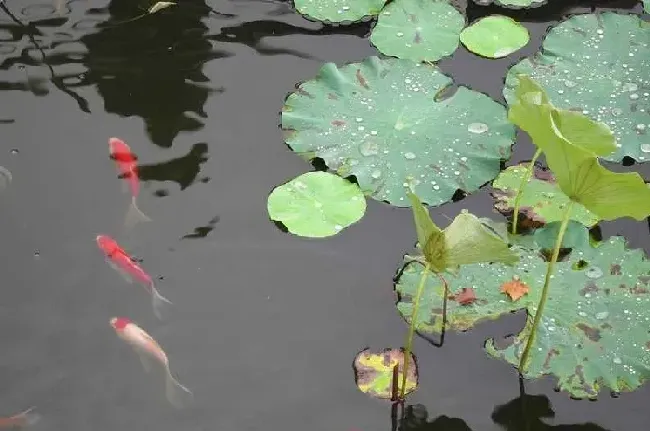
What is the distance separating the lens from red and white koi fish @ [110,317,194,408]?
7.51 feet

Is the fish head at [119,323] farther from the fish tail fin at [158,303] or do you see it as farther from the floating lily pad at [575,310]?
the floating lily pad at [575,310]

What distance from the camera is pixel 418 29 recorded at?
3061 mm

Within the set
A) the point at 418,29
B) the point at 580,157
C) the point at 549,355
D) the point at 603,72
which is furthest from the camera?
the point at 418,29

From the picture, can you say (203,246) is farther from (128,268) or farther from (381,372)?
(381,372)

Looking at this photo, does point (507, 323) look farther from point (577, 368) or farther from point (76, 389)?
point (76, 389)

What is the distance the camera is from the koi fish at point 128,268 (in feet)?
8.11

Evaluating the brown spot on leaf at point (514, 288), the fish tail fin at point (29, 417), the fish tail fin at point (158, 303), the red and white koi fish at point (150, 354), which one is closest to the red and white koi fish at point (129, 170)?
the fish tail fin at point (158, 303)

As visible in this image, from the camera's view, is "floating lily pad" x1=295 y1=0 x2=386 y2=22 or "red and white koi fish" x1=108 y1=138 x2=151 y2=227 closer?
"red and white koi fish" x1=108 y1=138 x2=151 y2=227

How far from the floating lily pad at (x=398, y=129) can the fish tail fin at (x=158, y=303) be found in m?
0.67

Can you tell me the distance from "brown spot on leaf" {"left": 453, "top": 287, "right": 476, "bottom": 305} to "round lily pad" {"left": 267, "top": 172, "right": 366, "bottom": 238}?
41cm

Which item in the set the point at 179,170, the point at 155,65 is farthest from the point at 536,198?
the point at 155,65

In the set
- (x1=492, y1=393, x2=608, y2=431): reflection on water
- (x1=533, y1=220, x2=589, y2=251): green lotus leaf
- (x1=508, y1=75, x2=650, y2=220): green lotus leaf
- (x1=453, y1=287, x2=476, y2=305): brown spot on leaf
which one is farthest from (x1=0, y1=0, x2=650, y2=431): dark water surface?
(x1=508, y1=75, x2=650, y2=220): green lotus leaf

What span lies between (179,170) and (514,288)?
1.20m

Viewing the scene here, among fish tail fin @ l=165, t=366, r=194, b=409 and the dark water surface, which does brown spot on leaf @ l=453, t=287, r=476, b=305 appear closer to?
the dark water surface
